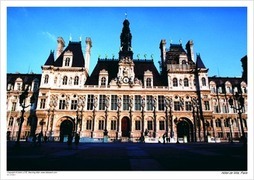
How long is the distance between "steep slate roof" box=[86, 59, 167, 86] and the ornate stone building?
0.68 feet

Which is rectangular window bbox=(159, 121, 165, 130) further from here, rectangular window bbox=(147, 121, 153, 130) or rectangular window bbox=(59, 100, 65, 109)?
rectangular window bbox=(59, 100, 65, 109)

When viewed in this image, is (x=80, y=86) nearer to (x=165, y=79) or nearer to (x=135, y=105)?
(x=135, y=105)

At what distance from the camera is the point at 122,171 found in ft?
19.8

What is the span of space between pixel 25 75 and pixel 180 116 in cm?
3294

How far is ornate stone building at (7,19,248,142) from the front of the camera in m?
32.7

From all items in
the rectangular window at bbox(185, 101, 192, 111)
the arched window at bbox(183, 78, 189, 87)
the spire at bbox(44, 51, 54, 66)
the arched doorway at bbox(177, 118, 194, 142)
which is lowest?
the arched doorway at bbox(177, 118, 194, 142)

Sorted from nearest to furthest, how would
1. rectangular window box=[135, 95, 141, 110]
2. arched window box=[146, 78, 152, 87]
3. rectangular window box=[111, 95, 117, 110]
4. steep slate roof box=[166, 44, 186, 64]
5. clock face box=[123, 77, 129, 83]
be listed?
rectangular window box=[111, 95, 117, 110] < rectangular window box=[135, 95, 141, 110] < clock face box=[123, 77, 129, 83] < arched window box=[146, 78, 152, 87] < steep slate roof box=[166, 44, 186, 64]

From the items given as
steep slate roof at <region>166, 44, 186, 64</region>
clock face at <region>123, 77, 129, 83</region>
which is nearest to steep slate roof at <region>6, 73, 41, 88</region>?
clock face at <region>123, 77, 129, 83</region>

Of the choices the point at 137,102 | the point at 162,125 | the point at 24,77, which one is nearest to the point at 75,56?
the point at 24,77

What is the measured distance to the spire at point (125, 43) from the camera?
1496 inches

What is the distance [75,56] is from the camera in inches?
1543

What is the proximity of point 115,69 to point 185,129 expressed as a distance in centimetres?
1787

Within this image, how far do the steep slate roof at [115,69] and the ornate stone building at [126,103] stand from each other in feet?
0.68

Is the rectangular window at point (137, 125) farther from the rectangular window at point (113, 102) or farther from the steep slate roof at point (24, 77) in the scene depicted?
the steep slate roof at point (24, 77)
